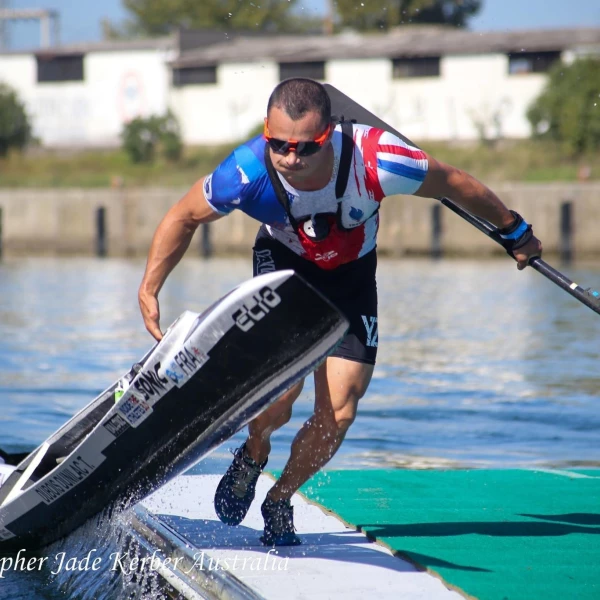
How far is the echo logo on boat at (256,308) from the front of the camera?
151 inches

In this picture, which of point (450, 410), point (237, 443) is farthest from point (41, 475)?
point (450, 410)

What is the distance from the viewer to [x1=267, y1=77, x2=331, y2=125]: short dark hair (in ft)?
12.3

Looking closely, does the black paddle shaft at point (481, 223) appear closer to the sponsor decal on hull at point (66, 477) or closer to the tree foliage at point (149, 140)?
the sponsor decal on hull at point (66, 477)

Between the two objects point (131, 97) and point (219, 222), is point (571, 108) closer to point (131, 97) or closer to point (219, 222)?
point (219, 222)

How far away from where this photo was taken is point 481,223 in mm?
4609

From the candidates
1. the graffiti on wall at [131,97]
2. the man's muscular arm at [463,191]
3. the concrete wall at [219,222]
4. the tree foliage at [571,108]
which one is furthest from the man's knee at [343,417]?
the graffiti on wall at [131,97]

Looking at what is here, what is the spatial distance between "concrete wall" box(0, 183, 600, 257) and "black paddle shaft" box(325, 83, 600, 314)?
2057 cm

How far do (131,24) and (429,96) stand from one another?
37854mm

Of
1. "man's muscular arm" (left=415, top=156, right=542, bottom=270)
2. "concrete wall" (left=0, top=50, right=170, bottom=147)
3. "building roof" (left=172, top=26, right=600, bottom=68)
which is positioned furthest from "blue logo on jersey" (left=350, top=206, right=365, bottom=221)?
"concrete wall" (left=0, top=50, right=170, bottom=147)

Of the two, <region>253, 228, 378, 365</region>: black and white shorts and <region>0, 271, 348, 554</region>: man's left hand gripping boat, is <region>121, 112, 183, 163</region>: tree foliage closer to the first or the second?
<region>0, 271, 348, 554</region>: man's left hand gripping boat

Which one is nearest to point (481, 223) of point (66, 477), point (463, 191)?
point (463, 191)

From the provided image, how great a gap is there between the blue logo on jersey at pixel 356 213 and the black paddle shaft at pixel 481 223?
1.32ft

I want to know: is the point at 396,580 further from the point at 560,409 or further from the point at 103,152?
the point at 103,152

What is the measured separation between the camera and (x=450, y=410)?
8383 millimetres
